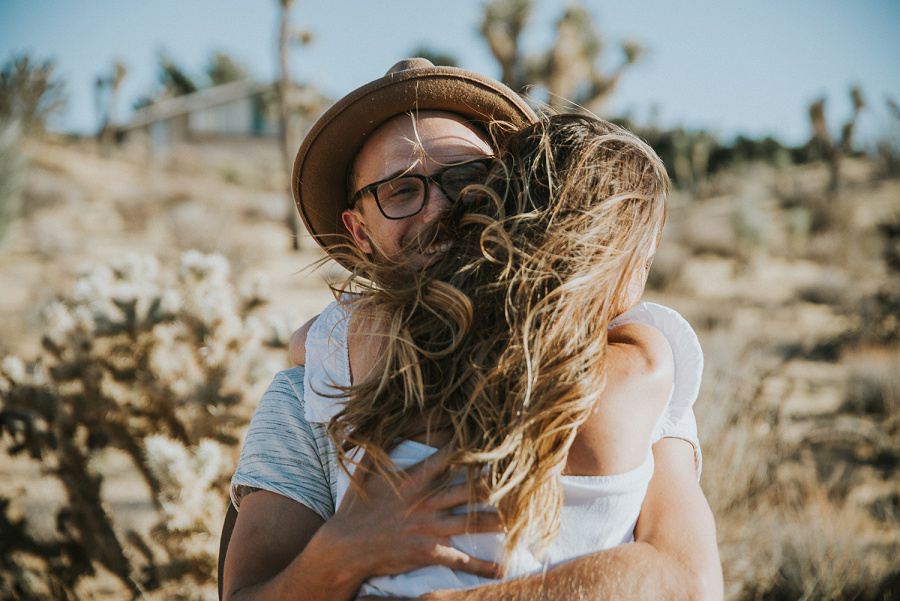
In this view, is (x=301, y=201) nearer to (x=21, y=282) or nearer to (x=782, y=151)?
(x=21, y=282)

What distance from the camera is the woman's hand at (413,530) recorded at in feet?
4.34

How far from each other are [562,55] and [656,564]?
20348 mm

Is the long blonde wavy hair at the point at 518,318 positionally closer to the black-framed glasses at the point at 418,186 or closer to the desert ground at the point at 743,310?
the black-framed glasses at the point at 418,186

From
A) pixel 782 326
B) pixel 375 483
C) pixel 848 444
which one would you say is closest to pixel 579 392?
pixel 375 483

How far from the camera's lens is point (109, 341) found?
12.6 feet

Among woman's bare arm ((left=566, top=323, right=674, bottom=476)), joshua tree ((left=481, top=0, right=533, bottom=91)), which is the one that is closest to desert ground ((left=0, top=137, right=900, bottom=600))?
woman's bare arm ((left=566, top=323, right=674, bottom=476))

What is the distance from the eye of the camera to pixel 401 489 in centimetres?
137

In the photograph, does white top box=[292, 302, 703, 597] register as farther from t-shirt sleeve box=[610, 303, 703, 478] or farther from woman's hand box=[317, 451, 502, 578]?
t-shirt sleeve box=[610, 303, 703, 478]

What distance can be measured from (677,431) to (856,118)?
25.9 meters

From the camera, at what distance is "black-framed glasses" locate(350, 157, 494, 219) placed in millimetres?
1800

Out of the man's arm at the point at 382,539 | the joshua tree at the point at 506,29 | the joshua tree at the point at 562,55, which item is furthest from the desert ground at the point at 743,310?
the joshua tree at the point at 506,29

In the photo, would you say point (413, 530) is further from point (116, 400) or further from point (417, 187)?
point (116, 400)

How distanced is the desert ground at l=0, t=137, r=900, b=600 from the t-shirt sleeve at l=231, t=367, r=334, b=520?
1.38 feet

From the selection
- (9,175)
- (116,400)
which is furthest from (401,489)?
(9,175)
